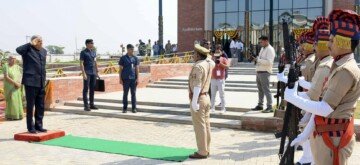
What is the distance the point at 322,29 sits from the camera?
463 centimetres

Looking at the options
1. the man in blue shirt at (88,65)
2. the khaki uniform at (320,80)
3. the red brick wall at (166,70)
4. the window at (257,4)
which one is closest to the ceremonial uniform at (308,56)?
the khaki uniform at (320,80)

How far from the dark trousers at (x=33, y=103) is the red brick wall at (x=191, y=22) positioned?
2457 cm

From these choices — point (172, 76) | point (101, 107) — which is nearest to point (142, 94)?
point (101, 107)

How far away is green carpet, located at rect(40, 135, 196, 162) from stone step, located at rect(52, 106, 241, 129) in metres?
2.58

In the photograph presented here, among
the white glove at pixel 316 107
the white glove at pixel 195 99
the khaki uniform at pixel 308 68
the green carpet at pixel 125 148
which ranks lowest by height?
the green carpet at pixel 125 148

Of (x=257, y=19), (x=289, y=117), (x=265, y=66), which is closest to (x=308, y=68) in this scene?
(x=289, y=117)

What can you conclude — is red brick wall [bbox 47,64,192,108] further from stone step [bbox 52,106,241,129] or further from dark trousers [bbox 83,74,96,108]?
dark trousers [bbox 83,74,96,108]

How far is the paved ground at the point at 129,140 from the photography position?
687 cm

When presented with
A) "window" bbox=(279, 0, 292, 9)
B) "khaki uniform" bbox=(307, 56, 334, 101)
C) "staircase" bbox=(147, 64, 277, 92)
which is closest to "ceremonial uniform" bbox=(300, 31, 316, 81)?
"khaki uniform" bbox=(307, 56, 334, 101)

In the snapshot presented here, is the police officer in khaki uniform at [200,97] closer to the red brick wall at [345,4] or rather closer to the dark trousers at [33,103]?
the dark trousers at [33,103]

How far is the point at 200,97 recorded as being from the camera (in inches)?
267

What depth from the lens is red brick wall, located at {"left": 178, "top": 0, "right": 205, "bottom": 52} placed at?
32594 mm

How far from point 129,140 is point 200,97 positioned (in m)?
2.41

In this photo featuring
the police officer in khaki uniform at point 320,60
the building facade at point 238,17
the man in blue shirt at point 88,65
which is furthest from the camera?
the building facade at point 238,17
